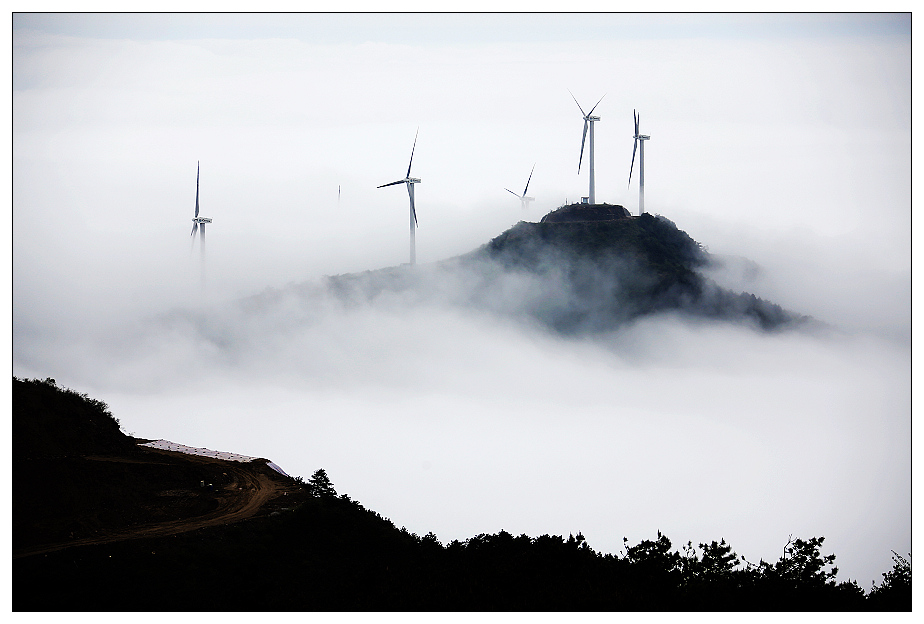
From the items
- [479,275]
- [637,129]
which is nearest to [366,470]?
[479,275]

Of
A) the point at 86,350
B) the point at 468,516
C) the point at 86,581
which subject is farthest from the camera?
the point at 86,350

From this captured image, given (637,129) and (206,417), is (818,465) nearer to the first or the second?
(637,129)

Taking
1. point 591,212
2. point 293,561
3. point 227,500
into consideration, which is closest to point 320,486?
point 227,500

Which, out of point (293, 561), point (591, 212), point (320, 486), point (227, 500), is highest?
point (591, 212)

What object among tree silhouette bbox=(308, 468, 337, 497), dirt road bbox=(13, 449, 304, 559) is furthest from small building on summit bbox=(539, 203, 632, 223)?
tree silhouette bbox=(308, 468, 337, 497)

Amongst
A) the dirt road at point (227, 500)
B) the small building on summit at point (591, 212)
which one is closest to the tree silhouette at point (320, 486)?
the dirt road at point (227, 500)

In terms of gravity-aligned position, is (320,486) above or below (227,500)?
above

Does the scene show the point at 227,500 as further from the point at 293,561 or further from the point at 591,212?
the point at 591,212
